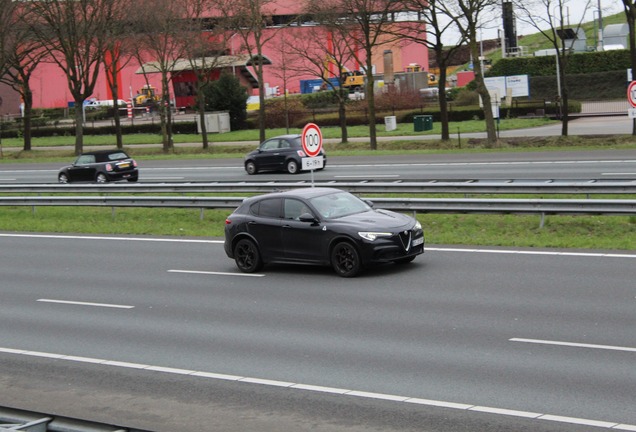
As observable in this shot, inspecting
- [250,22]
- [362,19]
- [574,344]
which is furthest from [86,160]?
[574,344]

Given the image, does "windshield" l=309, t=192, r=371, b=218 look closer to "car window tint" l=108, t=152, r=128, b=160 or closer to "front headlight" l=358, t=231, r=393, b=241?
"front headlight" l=358, t=231, r=393, b=241

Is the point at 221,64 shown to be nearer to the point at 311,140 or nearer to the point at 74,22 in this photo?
the point at 74,22

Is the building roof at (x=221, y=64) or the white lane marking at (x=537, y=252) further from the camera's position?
the building roof at (x=221, y=64)

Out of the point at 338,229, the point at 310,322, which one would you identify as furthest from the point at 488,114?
the point at 310,322

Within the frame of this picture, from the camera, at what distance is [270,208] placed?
55.1 feet

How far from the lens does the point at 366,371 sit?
33.1 ft

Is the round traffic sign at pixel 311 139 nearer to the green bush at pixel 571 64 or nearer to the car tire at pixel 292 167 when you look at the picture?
the car tire at pixel 292 167

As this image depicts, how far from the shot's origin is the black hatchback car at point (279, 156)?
36.0 m

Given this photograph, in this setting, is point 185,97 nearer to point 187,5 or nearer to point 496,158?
point 187,5

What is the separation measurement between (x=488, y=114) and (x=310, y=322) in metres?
30.2

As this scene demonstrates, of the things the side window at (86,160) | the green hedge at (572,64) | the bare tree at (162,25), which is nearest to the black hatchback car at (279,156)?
the side window at (86,160)

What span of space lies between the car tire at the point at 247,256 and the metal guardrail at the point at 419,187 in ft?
22.6

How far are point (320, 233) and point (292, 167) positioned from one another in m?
20.5

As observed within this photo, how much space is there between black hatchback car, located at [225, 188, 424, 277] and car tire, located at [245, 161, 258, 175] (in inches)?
788
